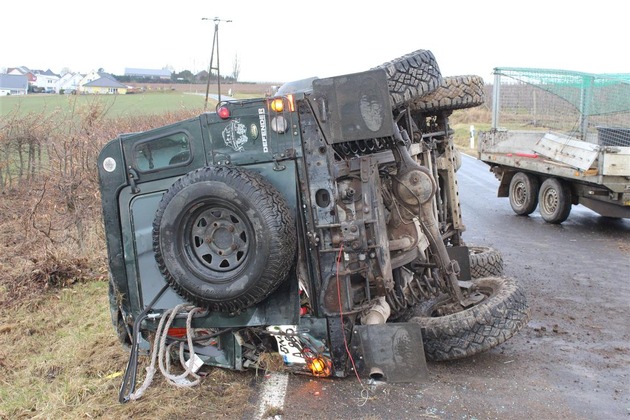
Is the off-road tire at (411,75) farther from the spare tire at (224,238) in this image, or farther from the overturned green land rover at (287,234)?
the spare tire at (224,238)

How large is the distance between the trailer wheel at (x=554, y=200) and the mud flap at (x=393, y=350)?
7.49 meters

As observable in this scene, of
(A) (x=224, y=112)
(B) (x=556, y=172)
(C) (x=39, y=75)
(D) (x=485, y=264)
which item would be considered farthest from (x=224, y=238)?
(C) (x=39, y=75)

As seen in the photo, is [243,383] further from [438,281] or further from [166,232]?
[438,281]

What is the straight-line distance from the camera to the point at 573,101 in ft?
38.2

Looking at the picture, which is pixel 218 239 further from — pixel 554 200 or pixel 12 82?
pixel 12 82

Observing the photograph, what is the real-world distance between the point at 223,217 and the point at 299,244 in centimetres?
55

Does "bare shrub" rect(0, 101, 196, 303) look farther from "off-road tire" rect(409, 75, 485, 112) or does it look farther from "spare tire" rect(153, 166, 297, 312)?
"off-road tire" rect(409, 75, 485, 112)

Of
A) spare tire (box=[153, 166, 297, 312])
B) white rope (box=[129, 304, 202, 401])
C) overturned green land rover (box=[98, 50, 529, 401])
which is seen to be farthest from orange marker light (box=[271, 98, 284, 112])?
white rope (box=[129, 304, 202, 401])

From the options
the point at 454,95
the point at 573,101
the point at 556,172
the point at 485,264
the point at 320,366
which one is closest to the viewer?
the point at 320,366

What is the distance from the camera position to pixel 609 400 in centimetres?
414

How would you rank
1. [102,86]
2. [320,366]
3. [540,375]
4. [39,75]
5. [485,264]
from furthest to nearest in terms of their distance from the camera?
[39,75]
[102,86]
[485,264]
[540,375]
[320,366]

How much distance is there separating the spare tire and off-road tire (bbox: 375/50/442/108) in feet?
3.96

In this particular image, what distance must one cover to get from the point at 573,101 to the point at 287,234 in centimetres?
918

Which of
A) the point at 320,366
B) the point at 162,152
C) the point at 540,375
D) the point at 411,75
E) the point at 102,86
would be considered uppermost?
the point at 102,86
